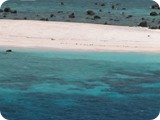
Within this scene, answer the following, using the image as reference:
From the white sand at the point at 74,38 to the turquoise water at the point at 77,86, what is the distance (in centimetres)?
105

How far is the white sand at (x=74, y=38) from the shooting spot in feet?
32.5

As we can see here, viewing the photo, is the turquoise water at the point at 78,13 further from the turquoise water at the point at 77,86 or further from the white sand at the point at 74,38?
the turquoise water at the point at 77,86

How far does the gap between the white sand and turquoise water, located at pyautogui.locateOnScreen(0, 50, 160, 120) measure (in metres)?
1.05

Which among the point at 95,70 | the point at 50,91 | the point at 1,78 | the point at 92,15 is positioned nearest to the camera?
the point at 50,91

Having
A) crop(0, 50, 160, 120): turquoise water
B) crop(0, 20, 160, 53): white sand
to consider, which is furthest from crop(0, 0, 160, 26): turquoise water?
crop(0, 50, 160, 120): turquoise water

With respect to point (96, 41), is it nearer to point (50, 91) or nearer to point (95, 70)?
point (95, 70)

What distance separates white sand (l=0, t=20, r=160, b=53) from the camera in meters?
9.91

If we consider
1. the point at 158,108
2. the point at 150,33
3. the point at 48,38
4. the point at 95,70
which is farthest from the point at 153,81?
the point at 150,33

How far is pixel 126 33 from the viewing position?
1185 centimetres

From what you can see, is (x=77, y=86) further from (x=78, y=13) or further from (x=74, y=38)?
(x=78, y=13)

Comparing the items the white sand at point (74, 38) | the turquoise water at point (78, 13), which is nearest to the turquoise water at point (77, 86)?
the white sand at point (74, 38)

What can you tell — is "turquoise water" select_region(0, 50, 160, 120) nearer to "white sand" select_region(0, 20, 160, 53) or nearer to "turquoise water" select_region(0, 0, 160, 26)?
"white sand" select_region(0, 20, 160, 53)

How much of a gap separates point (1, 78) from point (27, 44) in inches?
150

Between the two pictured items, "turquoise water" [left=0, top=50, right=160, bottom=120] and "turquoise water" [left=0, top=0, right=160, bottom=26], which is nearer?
"turquoise water" [left=0, top=50, right=160, bottom=120]
